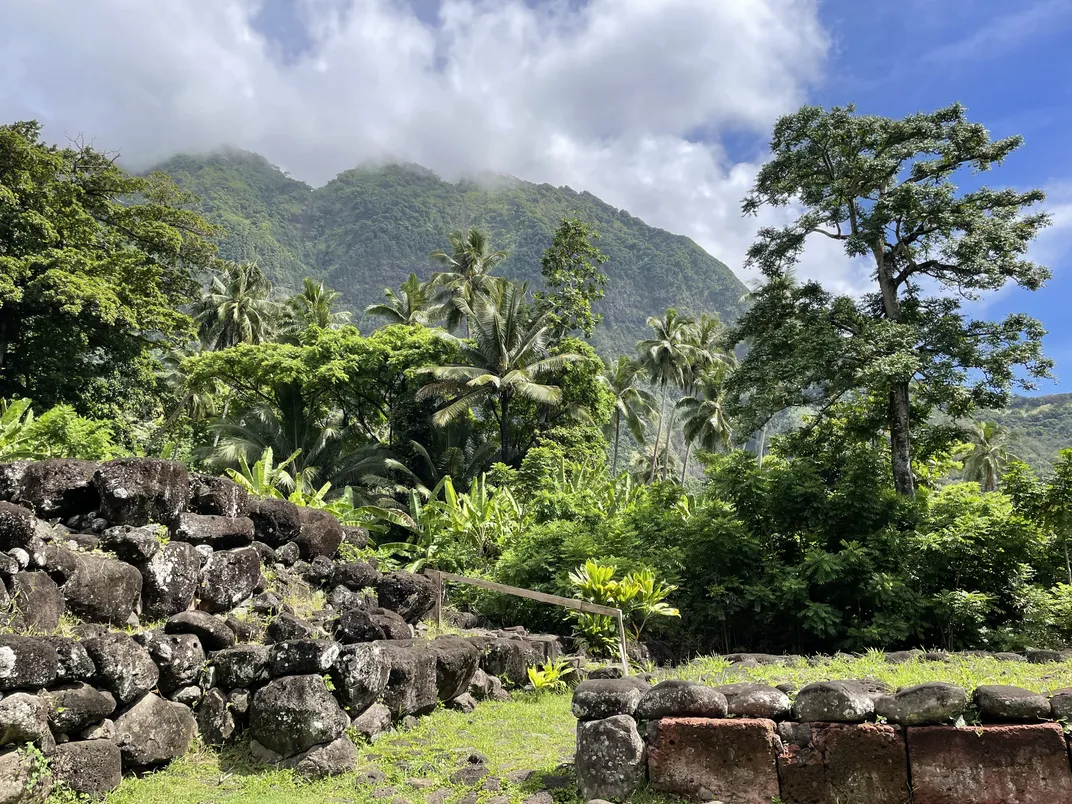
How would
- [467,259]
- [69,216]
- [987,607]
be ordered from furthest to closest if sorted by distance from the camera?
[467,259]
[69,216]
[987,607]

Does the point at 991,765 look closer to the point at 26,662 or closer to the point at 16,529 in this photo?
the point at 26,662

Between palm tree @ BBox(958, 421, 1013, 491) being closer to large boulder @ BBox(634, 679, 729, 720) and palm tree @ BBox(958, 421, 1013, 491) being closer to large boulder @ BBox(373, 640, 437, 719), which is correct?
large boulder @ BBox(373, 640, 437, 719)

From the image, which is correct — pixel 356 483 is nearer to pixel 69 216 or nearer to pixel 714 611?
pixel 69 216

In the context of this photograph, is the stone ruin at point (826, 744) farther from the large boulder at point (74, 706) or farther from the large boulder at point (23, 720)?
the large boulder at point (23, 720)

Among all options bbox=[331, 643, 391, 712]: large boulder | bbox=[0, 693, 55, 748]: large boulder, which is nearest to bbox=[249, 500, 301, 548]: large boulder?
bbox=[331, 643, 391, 712]: large boulder

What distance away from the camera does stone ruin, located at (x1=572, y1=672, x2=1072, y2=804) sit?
4219mm

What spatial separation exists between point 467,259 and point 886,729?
35429mm

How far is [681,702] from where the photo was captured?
4863mm

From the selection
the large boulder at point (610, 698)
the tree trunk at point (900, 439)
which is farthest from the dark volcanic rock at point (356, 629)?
the tree trunk at point (900, 439)

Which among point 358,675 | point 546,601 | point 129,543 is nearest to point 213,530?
point 129,543

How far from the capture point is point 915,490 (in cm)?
1385

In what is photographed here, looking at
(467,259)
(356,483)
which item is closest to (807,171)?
(356,483)

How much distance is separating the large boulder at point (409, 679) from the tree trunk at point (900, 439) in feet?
32.4

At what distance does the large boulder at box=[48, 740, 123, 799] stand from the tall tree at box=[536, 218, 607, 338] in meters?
26.2
